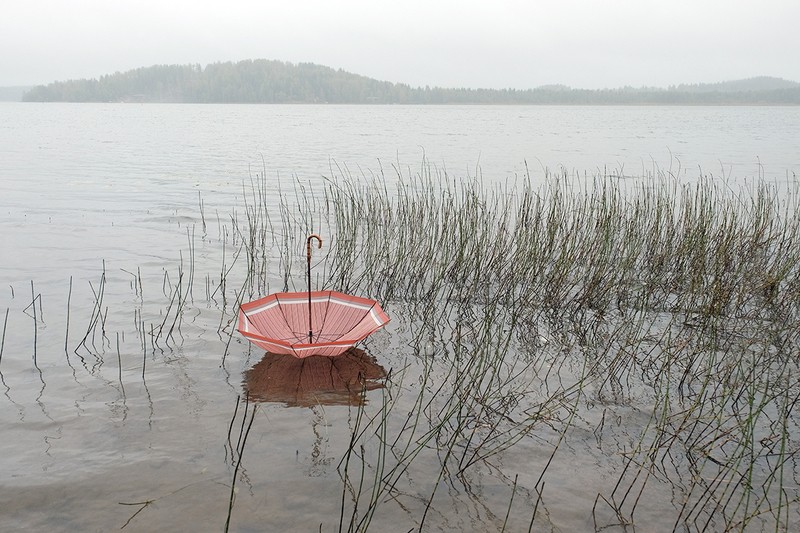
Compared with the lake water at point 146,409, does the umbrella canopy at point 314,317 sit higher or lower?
higher

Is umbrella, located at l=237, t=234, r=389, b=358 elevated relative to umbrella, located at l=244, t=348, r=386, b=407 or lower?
elevated

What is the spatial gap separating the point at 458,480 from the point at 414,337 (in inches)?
67.8

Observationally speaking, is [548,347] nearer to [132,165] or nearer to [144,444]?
[144,444]

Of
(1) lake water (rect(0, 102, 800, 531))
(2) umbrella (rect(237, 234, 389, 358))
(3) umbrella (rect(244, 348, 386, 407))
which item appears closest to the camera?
(1) lake water (rect(0, 102, 800, 531))

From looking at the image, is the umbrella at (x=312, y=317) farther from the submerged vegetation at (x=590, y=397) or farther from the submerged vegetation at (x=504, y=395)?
the submerged vegetation at (x=590, y=397)

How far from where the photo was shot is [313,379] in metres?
3.72

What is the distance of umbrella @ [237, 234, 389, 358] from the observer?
377 cm

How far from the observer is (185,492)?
2637 mm

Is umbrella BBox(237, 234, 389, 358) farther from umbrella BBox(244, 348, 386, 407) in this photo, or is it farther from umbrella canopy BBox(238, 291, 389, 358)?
umbrella BBox(244, 348, 386, 407)

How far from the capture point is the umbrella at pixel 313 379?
3510mm

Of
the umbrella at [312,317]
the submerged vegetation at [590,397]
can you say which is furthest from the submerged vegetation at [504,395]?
the umbrella at [312,317]

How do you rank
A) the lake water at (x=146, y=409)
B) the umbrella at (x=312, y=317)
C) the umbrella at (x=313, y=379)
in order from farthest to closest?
the umbrella at (x=312, y=317) < the umbrella at (x=313, y=379) < the lake water at (x=146, y=409)

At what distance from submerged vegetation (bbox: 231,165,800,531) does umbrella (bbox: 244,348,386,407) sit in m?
0.17

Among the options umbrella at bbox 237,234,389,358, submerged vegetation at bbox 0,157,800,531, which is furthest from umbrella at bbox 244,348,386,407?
umbrella at bbox 237,234,389,358
